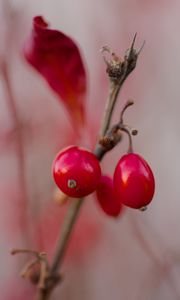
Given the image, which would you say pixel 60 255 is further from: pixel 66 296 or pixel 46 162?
pixel 46 162

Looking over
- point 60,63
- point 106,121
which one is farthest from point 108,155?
point 106,121

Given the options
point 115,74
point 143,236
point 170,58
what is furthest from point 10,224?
point 115,74

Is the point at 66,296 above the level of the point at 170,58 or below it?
below

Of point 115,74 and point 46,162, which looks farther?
point 46,162

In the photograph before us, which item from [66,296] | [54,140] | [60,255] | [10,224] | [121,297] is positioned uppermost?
[60,255]

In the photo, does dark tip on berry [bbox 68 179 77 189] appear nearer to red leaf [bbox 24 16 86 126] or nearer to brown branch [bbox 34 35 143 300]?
brown branch [bbox 34 35 143 300]

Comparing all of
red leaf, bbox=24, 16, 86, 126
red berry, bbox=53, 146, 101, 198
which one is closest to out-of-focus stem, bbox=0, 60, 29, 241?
red leaf, bbox=24, 16, 86, 126

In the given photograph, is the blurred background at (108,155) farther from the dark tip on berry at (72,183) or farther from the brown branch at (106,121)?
the dark tip on berry at (72,183)
